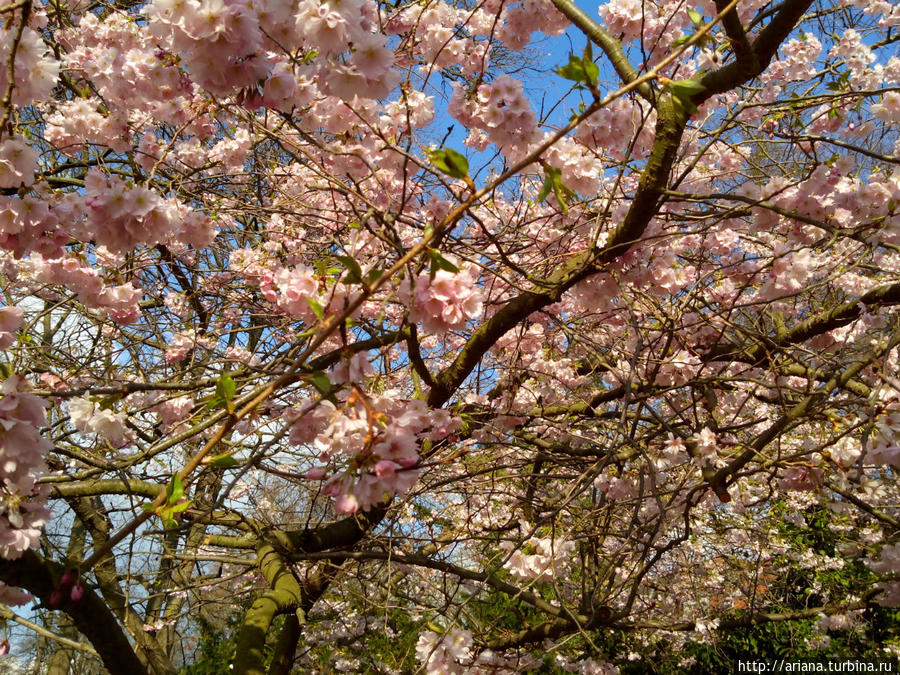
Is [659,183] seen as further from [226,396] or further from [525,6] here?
[226,396]

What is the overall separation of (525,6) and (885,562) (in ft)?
10.0

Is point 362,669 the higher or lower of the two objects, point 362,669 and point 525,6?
the lower

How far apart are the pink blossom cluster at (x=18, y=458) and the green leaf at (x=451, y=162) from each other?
1072 mm

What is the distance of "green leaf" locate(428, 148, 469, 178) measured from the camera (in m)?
1.03

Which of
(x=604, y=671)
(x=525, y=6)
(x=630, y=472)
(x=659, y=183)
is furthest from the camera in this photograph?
(x=604, y=671)

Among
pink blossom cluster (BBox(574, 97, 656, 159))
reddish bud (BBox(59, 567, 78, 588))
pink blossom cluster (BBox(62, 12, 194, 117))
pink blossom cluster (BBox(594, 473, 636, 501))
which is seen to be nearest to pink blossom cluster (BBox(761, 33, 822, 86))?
pink blossom cluster (BBox(574, 97, 656, 159))

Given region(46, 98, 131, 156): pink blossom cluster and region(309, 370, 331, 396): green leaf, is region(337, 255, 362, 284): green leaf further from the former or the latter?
region(46, 98, 131, 156): pink blossom cluster

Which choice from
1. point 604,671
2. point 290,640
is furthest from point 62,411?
point 604,671

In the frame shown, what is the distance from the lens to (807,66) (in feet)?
11.9

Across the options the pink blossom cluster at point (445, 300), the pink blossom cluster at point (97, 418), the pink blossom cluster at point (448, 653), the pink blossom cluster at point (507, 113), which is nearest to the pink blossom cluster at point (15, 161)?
the pink blossom cluster at point (97, 418)

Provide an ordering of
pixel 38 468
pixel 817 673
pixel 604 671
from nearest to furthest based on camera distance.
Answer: pixel 38 468 < pixel 604 671 < pixel 817 673

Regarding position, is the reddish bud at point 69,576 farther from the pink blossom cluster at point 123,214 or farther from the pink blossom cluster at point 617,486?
the pink blossom cluster at point 617,486

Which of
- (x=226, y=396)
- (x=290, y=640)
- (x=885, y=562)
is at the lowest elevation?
(x=290, y=640)

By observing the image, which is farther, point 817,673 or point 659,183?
point 817,673
